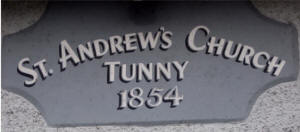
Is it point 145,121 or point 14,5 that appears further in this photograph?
point 14,5

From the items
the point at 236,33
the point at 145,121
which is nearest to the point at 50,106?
the point at 145,121

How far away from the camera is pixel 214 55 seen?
446cm

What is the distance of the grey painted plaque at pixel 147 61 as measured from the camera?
434cm

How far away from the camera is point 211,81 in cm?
439

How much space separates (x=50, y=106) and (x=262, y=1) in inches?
65.5

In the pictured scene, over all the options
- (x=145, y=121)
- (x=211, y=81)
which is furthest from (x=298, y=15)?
(x=145, y=121)

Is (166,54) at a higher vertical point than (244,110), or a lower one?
higher

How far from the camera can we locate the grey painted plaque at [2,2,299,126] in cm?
434

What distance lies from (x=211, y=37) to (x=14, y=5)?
1429mm

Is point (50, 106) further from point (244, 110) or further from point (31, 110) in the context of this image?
point (244, 110)

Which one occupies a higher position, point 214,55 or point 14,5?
point 14,5

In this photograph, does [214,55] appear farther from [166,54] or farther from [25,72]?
[25,72]

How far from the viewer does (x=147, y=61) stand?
4438mm

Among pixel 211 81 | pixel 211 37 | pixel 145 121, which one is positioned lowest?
pixel 145 121
